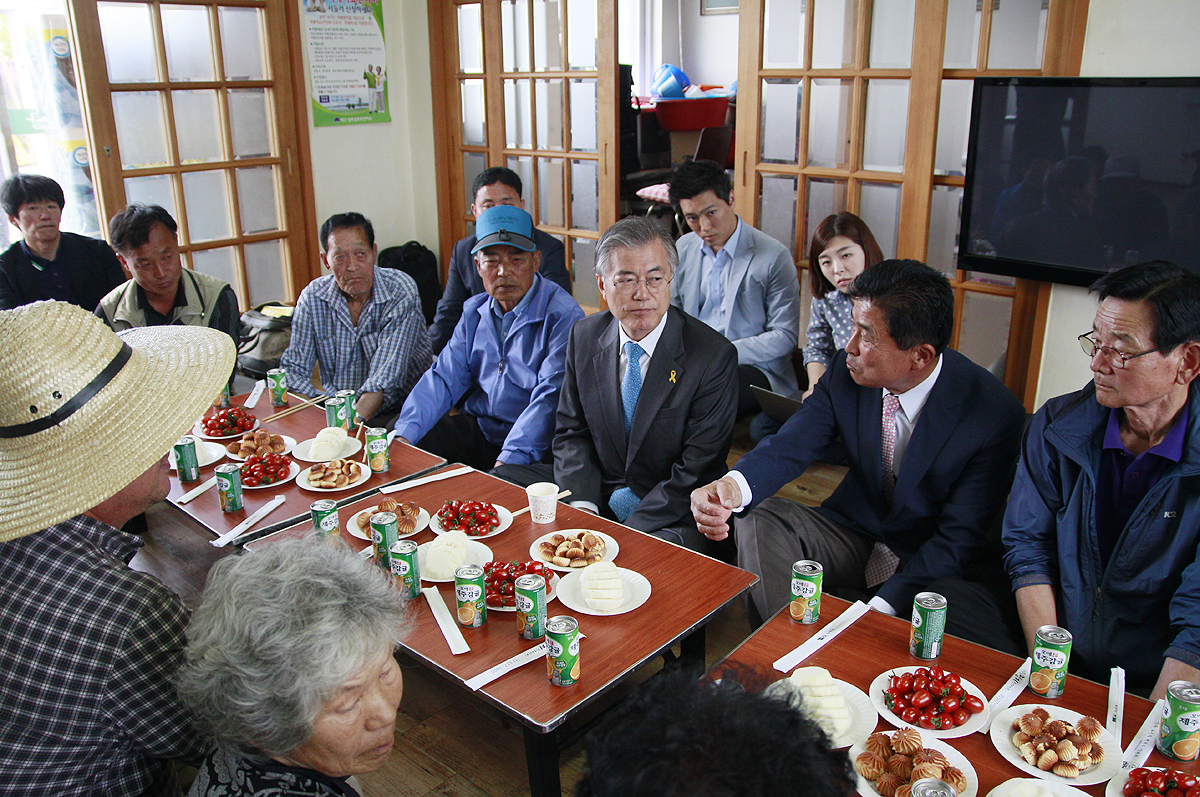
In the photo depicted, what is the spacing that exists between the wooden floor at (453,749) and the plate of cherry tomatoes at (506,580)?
1.84 feet

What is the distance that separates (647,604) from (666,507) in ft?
2.15

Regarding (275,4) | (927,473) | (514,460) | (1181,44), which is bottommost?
(514,460)

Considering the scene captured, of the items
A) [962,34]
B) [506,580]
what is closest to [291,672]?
[506,580]

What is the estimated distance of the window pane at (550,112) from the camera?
5012 millimetres

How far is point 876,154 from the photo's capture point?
3787 millimetres

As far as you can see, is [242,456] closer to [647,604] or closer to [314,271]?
[647,604]

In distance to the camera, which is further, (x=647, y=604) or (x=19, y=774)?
(x=647, y=604)

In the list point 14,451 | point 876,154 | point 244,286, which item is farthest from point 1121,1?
point 244,286

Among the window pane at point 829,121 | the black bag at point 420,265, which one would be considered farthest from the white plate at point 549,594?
the black bag at point 420,265

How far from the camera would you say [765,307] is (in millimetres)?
3871

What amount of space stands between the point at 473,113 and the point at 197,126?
62.9 inches

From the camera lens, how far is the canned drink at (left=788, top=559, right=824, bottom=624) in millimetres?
1659

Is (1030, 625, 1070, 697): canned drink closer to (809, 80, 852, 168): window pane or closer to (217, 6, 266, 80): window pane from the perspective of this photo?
(809, 80, 852, 168): window pane

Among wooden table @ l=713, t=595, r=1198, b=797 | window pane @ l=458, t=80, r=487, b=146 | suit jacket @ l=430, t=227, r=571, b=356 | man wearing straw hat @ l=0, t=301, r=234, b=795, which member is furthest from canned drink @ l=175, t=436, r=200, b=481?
window pane @ l=458, t=80, r=487, b=146
